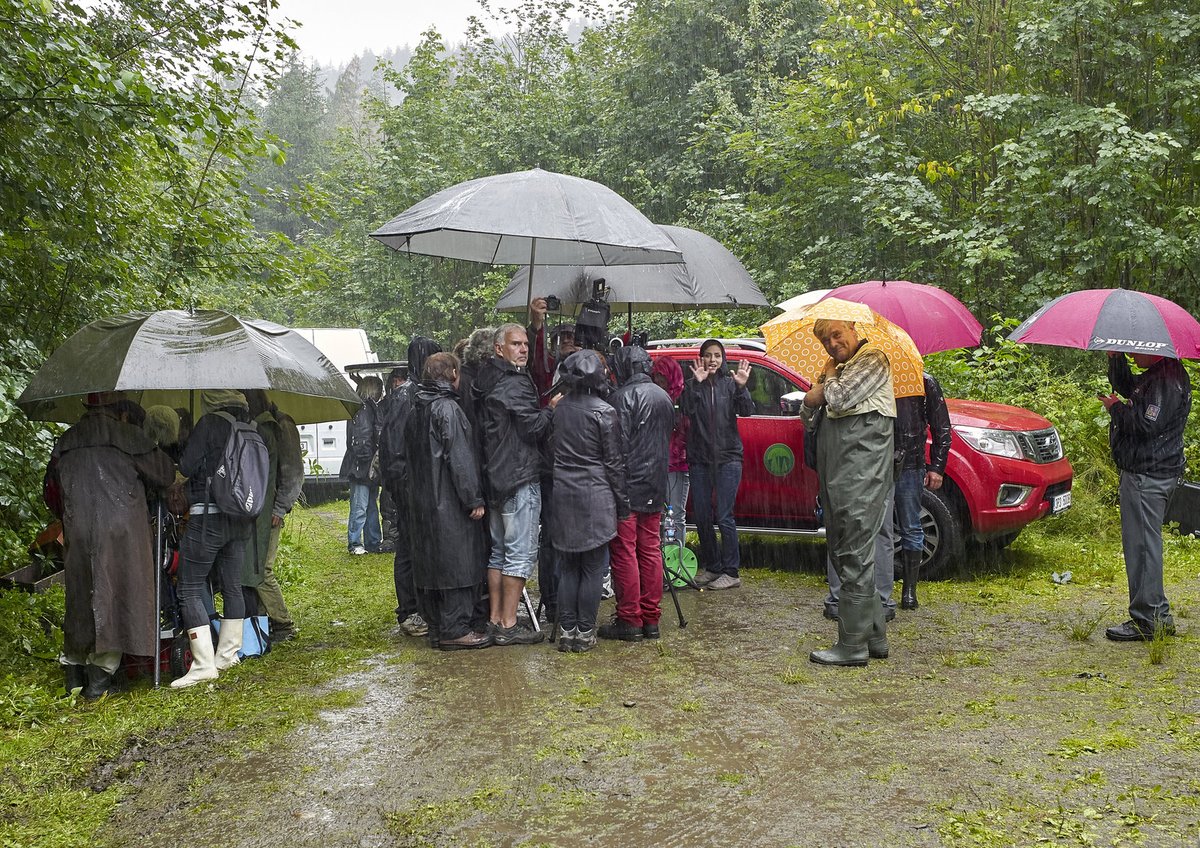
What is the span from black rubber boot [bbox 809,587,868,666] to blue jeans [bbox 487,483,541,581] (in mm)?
1851

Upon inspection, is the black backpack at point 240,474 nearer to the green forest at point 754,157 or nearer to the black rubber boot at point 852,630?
the green forest at point 754,157

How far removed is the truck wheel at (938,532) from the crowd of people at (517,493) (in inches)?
27.4

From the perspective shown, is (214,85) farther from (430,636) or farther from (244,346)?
(430,636)

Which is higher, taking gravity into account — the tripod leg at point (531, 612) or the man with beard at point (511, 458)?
the man with beard at point (511, 458)

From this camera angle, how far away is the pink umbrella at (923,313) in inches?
263

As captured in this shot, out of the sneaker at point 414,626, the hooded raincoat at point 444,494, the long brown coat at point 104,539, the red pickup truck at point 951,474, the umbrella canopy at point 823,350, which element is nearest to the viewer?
the long brown coat at point 104,539

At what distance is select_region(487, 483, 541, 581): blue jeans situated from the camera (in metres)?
6.41

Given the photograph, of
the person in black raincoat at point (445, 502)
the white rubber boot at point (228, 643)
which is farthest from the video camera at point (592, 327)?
the white rubber boot at point (228, 643)

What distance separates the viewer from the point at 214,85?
25.7ft

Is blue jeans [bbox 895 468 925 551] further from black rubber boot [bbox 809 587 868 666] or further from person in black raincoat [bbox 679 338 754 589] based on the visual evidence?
black rubber boot [bbox 809 587 868 666]

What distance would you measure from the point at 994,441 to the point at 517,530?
3.93 meters

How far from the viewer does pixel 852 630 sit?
587 centimetres

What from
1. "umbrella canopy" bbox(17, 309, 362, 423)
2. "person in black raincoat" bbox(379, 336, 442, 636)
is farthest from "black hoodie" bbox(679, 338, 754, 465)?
"umbrella canopy" bbox(17, 309, 362, 423)

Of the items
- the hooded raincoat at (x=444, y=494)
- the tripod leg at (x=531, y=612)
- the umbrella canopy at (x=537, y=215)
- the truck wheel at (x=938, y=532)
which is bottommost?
the tripod leg at (x=531, y=612)
